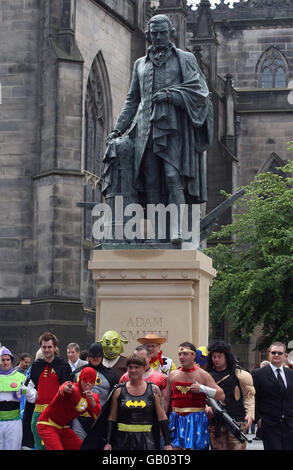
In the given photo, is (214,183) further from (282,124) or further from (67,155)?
(67,155)

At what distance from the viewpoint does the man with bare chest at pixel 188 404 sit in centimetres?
988

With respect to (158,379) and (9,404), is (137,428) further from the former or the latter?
(9,404)

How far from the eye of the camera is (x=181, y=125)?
13102 millimetres

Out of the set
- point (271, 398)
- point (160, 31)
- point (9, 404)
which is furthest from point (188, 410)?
point (160, 31)

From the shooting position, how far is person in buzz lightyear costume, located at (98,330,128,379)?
1130 centimetres

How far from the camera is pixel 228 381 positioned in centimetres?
1045

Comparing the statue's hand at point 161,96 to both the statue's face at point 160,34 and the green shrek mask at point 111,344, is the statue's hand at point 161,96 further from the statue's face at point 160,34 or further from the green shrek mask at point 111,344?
the green shrek mask at point 111,344

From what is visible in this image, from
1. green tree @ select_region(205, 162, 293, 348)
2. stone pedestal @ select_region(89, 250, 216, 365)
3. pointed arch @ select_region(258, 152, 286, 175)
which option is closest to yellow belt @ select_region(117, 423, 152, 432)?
stone pedestal @ select_region(89, 250, 216, 365)

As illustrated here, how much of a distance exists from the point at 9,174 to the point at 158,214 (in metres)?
17.1

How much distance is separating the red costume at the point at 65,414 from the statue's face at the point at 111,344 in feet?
4.24

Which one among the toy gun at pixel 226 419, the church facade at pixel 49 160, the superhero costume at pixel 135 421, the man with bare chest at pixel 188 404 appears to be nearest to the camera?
the superhero costume at pixel 135 421

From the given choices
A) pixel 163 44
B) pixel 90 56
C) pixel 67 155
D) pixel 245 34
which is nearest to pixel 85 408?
pixel 163 44

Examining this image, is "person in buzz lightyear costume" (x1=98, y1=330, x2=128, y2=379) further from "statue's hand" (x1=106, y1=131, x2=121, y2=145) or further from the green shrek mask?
"statue's hand" (x1=106, y1=131, x2=121, y2=145)

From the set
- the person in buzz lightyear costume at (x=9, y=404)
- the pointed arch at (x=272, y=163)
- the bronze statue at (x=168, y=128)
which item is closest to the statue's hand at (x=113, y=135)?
the bronze statue at (x=168, y=128)
